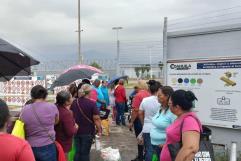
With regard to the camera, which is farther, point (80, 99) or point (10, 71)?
point (80, 99)

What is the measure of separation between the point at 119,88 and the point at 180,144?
390 inches

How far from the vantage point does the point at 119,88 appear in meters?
13.7

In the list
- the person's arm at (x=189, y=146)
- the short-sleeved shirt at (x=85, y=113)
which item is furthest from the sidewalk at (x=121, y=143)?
the person's arm at (x=189, y=146)

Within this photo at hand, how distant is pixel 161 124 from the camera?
5.21 meters

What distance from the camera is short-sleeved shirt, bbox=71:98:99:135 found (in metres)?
6.83

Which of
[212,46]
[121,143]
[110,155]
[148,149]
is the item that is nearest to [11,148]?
[148,149]

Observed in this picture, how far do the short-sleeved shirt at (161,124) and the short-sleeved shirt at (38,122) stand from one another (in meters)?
1.30

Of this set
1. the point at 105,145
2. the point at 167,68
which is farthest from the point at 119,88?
the point at 167,68

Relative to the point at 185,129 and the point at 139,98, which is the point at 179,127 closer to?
the point at 185,129

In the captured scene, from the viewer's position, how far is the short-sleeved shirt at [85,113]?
6832 mm

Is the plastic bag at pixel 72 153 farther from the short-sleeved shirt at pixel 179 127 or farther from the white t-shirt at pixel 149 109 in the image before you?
the short-sleeved shirt at pixel 179 127

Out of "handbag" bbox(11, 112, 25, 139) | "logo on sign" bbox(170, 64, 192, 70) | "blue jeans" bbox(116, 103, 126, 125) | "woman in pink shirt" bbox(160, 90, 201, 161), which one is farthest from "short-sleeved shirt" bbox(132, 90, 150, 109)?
"blue jeans" bbox(116, 103, 126, 125)

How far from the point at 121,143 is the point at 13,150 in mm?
8102

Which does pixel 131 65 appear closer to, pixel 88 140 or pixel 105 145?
pixel 105 145
